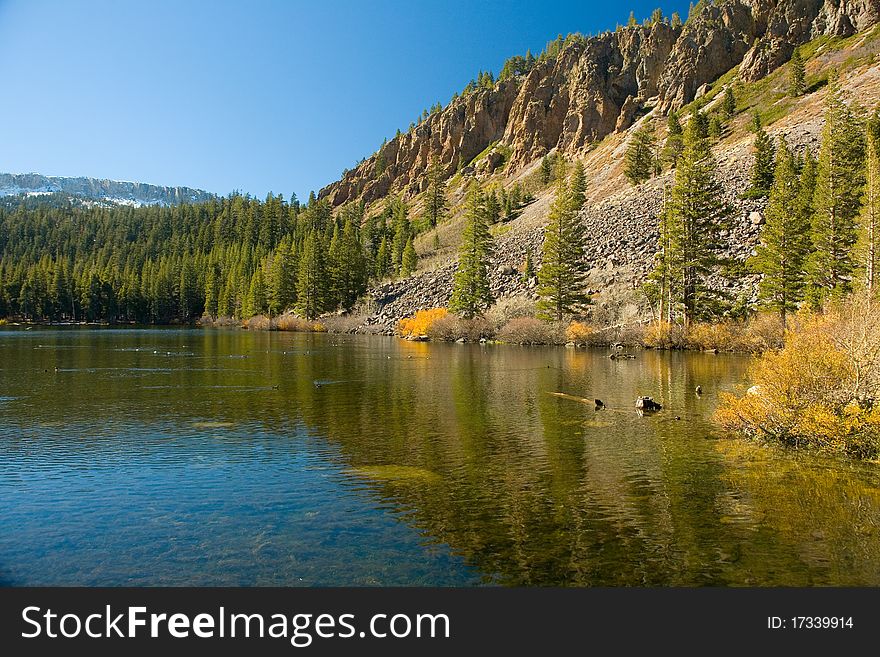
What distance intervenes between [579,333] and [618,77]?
122722mm

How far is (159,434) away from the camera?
→ 19.1 m

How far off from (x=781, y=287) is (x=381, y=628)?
49577mm

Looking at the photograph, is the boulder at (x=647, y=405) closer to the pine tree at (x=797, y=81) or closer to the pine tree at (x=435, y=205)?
the pine tree at (x=797, y=81)

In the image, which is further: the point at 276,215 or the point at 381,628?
the point at 276,215

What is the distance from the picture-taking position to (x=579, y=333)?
5794cm

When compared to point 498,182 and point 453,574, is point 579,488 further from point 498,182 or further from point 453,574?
point 498,182

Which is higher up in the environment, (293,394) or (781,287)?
(781,287)

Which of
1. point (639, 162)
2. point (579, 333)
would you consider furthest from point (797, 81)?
point (579, 333)

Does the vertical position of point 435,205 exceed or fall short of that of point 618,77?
it falls short

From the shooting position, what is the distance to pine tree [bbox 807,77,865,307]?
44.7 meters

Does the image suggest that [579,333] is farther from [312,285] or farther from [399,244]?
[399,244]

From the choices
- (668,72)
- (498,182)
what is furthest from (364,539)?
(668,72)

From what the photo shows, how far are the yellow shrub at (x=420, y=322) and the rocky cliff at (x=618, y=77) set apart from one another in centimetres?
8472

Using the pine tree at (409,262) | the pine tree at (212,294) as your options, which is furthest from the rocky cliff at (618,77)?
the pine tree at (212,294)
